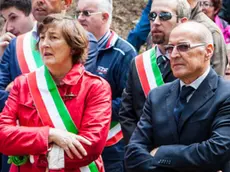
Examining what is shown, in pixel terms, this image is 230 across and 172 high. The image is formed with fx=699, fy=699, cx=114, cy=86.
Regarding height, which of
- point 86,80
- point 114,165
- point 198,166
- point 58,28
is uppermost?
point 58,28

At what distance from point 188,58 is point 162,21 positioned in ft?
3.73

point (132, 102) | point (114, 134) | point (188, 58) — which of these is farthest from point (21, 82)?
point (114, 134)

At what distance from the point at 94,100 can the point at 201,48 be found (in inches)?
35.1

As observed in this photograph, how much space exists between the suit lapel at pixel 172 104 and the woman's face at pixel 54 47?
2.85ft

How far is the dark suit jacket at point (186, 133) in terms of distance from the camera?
4758 millimetres

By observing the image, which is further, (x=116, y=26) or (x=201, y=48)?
(x=116, y=26)

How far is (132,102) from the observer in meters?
5.94

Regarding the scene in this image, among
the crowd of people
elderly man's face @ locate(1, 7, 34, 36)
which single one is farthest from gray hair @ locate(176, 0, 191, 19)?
elderly man's face @ locate(1, 7, 34, 36)

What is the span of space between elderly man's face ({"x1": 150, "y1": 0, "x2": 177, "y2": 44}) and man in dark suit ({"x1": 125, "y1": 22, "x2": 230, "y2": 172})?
920 millimetres

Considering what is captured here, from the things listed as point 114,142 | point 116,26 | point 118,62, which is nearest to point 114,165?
point 114,142

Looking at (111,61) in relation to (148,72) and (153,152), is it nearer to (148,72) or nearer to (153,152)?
(148,72)

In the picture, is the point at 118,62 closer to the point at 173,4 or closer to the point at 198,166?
the point at 173,4

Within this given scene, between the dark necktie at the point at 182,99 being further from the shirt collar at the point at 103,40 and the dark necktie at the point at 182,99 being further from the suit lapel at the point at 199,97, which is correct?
the shirt collar at the point at 103,40

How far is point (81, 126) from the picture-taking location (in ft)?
17.2
